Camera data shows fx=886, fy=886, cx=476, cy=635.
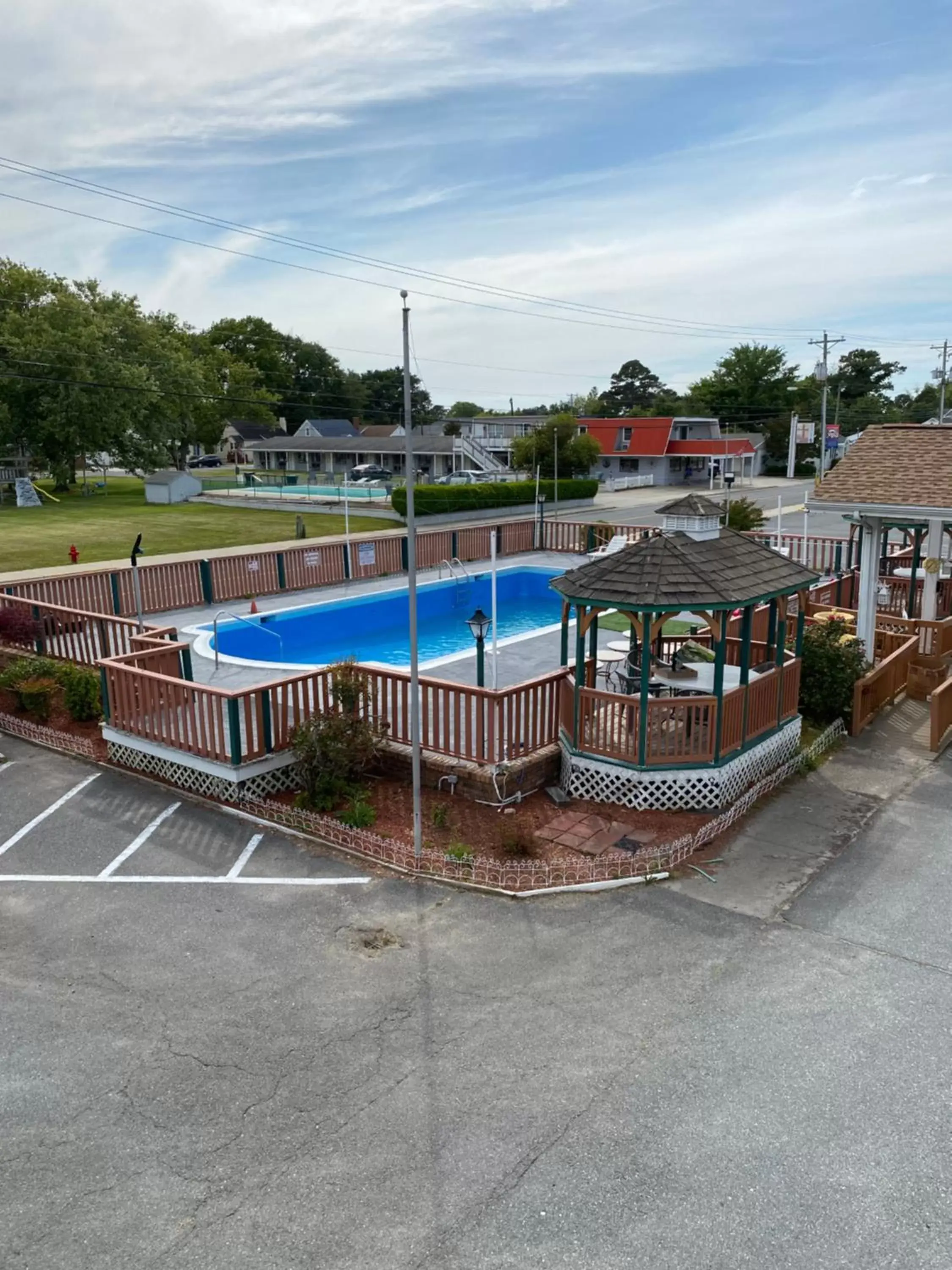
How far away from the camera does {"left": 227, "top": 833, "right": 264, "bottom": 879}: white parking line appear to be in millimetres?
8219

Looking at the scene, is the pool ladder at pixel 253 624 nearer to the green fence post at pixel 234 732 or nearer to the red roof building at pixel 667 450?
the green fence post at pixel 234 732

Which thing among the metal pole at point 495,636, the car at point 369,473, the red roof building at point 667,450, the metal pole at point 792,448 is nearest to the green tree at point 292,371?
the car at point 369,473

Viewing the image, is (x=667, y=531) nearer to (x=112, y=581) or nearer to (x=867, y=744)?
(x=867, y=744)

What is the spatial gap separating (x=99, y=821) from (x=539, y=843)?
466cm

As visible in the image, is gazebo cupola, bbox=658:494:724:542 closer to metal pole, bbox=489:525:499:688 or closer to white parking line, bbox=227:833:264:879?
metal pole, bbox=489:525:499:688

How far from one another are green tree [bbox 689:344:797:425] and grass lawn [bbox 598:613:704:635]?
64685 millimetres

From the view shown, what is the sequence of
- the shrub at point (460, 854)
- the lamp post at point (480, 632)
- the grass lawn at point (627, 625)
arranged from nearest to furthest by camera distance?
the shrub at point (460, 854)
the lamp post at point (480, 632)
the grass lawn at point (627, 625)

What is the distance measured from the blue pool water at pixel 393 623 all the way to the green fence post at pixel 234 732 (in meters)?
6.80

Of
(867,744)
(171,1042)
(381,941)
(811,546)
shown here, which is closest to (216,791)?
(381,941)

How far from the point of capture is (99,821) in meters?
9.36

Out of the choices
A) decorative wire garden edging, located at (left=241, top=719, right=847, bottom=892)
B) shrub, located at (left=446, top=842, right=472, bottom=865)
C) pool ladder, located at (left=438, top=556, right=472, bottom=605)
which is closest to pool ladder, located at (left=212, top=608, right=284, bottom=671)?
pool ladder, located at (left=438, top=556, right=472, bottom=605)

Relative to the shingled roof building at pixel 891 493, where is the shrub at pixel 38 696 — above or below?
below

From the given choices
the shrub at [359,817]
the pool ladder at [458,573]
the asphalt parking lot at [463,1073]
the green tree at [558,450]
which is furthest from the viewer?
the green tree at [558,450]

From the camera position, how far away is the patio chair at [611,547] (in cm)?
2352
